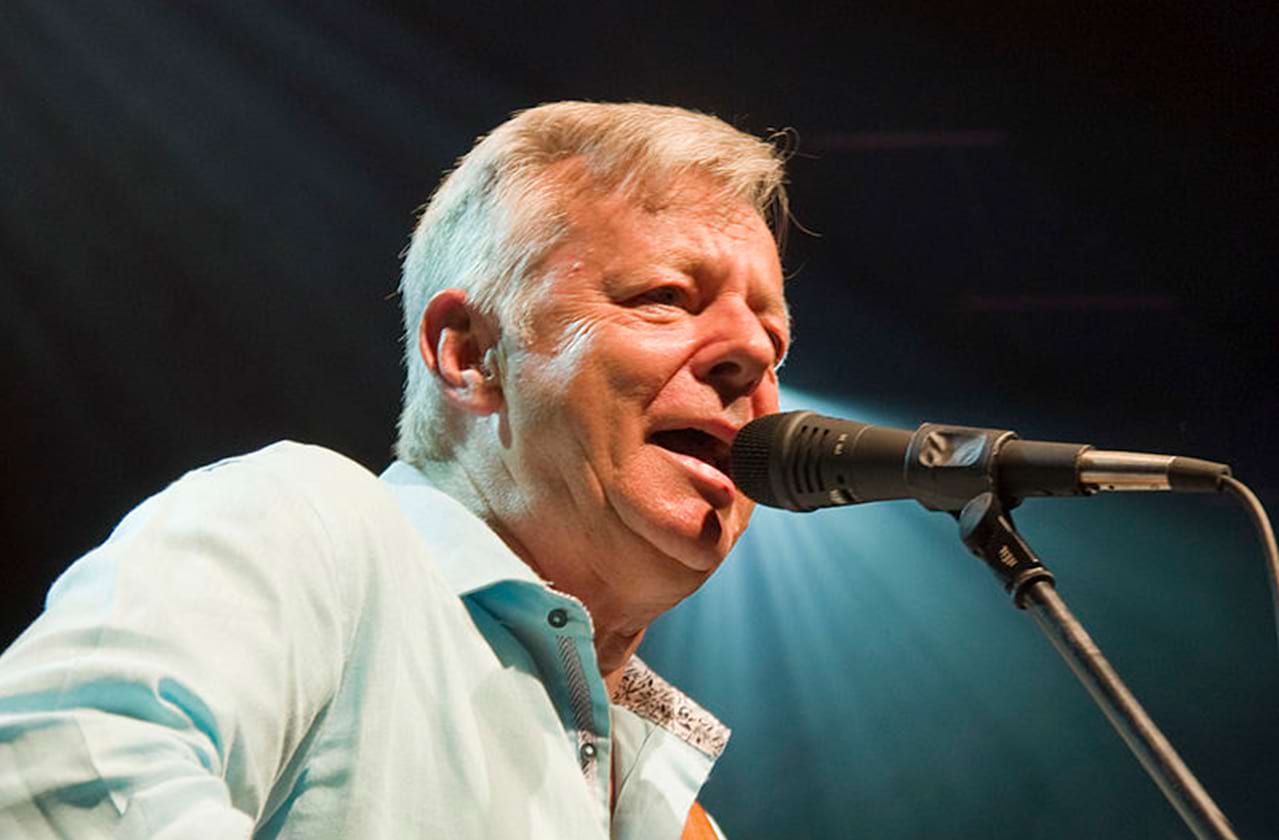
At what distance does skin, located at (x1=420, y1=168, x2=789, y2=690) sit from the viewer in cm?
168

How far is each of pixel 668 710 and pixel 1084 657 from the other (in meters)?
1.03

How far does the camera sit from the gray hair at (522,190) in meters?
1.85

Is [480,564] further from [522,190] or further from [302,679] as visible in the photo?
[522,190]

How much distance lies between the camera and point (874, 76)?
3221 millimetres

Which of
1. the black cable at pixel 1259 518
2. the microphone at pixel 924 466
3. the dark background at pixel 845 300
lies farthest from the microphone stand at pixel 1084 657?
the dark background at pixel 845 300

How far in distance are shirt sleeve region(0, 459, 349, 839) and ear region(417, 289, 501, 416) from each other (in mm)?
533

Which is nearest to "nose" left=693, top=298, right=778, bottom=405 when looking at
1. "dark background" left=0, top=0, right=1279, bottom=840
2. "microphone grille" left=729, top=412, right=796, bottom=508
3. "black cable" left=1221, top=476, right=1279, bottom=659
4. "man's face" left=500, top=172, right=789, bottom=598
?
"man's face" left=500, top=172, right=789, bottom=598

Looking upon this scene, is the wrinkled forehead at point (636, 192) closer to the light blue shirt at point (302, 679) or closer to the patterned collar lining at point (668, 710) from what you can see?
the light blue shirt at point (302, 679)

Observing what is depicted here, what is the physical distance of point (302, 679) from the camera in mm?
1195

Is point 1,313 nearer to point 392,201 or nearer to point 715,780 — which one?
point 392,201

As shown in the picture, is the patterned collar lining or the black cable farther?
the patterned collar lining

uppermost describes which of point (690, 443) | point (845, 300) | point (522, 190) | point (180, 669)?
point (845, 300)

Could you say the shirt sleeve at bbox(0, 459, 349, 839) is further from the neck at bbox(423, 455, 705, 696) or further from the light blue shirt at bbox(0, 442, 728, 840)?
the neck at bbox(423, 455, 705, 696)

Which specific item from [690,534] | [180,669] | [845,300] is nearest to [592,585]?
[690,534]
